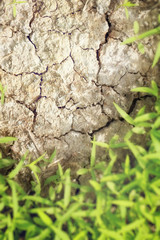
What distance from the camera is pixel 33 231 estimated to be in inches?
50.8

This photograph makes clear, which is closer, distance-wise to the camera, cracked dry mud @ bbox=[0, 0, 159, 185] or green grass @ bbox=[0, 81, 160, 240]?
green grass @ bbox=[0, 81, 160, 240]

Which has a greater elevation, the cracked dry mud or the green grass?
the cracked dry mud

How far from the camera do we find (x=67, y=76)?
70.9 inches

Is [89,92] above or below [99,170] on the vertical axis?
above

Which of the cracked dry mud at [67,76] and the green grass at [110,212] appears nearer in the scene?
the green grass at [110,212]

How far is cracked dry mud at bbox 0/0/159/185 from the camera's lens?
176 centimetres

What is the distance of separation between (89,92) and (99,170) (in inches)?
27.6

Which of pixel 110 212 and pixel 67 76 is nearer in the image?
pixel 110 212

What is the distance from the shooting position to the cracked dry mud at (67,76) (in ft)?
5.78

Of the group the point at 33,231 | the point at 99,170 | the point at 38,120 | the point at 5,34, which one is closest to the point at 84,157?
the point at 99,170

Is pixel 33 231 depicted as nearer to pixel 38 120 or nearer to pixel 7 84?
pixel 38 120

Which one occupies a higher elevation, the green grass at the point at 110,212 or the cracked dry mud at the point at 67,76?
the cracked dry mud at the point at 67,76

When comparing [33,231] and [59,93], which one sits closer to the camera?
[33,231]

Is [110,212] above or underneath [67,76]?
underneath
